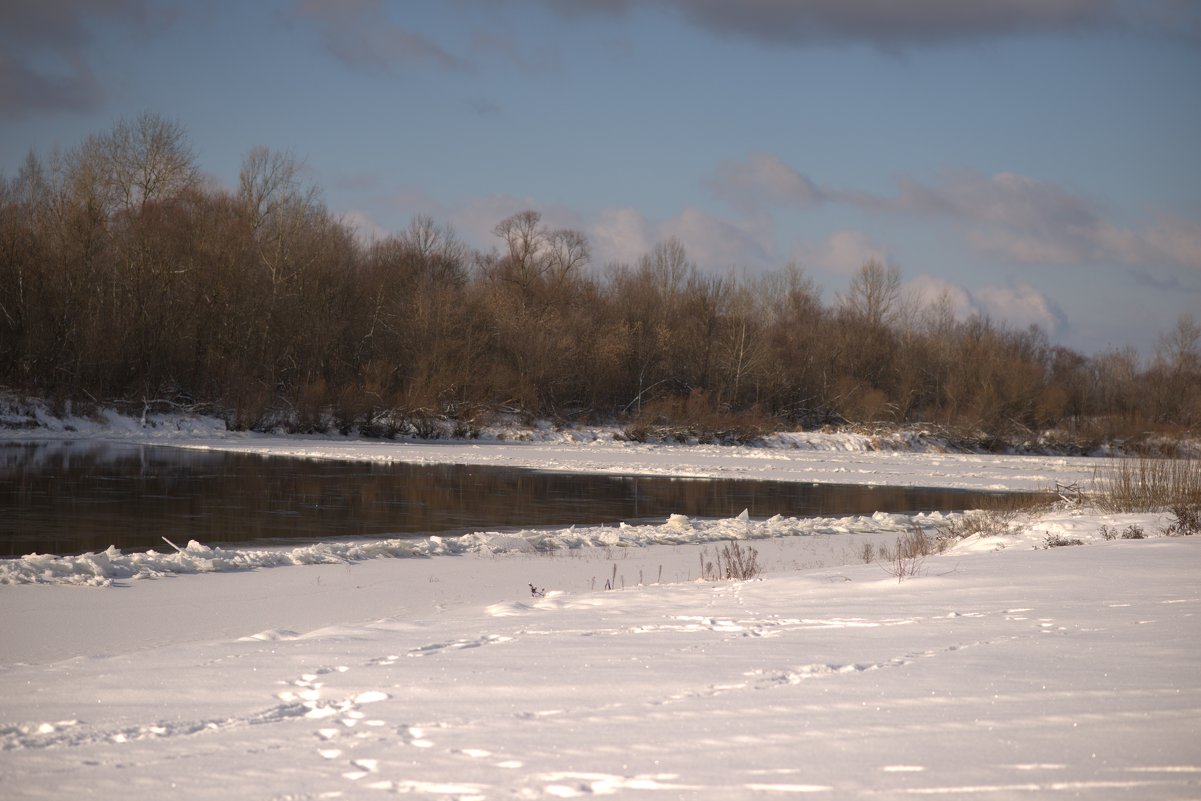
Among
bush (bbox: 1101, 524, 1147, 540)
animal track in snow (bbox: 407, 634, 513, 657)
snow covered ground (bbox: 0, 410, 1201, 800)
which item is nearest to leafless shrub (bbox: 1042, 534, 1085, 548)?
bush (bbox: 1101, 524, 1147, 540)

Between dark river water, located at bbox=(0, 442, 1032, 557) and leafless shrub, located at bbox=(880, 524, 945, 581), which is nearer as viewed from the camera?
leafless shrub, located at bbox=(880, 524, 945, 581)

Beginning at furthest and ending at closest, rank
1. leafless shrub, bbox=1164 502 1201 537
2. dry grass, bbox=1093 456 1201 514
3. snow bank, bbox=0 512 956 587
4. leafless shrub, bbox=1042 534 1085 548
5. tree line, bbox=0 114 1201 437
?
1. tree line, bbox=0 114 1201 437
2. dry grass, bbox=1093 456 1201 514
3. leafless shrub, bbox=1164 502 1201 537
4. leafless shrub, bbox=1042 534 1085 548
5. snow bank, bbox=0 512 956 587

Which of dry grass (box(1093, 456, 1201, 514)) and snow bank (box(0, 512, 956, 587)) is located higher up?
dry grass (box(1093, 456, 1201, 514))

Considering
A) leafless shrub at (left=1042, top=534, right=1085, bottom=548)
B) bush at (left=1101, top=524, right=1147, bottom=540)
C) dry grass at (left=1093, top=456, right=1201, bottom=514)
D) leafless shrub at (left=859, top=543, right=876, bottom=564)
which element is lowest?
leafless shrub at (left=859, top=543, right=876, bottom=564)

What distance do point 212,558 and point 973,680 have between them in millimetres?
9344

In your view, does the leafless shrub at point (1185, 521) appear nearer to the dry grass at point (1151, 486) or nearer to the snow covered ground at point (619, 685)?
the dry grass at point (1151, 486)

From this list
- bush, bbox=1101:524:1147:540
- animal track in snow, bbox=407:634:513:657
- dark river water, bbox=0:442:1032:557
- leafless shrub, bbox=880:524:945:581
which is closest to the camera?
animal track in snow, bbox=407:634:513:657

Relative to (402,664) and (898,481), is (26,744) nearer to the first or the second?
(402,664)

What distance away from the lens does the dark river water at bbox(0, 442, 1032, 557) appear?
15398 mm

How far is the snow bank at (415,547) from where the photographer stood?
1088 cm

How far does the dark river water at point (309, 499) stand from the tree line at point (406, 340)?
1335 centimetres

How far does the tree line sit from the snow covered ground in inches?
1449

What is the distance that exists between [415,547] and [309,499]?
24.1ft

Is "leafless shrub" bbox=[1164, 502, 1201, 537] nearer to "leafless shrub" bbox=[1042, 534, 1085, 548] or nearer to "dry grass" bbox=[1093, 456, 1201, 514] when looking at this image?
"dry grass" bbox=[1093, 456, 1201, 514]
